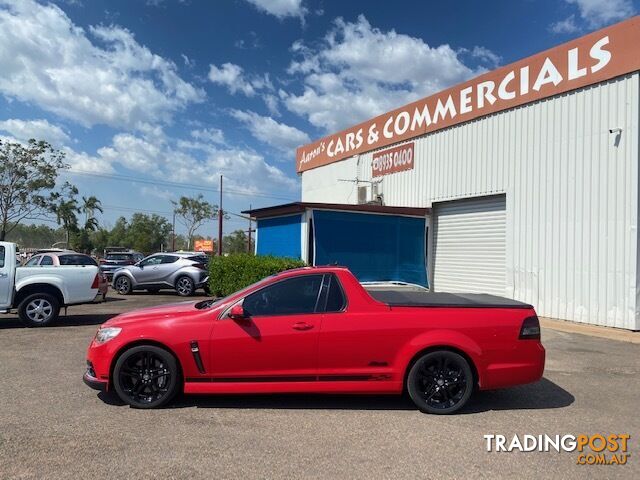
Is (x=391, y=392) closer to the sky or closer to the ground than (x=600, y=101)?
closer to the ground

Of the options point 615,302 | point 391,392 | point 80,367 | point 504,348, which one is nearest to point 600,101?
point 615,302

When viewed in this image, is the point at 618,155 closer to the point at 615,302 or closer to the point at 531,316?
the point at 615,302

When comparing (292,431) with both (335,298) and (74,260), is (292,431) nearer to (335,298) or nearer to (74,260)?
(335,298)

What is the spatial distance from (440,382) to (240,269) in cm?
1081

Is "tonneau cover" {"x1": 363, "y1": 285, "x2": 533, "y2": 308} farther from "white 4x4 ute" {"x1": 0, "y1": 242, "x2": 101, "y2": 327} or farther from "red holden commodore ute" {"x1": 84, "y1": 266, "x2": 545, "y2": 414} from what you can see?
"white 4x4 ute" {"x1": 0, "y1": 242, "x2": 101, "y2": 327}

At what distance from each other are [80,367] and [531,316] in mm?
5898

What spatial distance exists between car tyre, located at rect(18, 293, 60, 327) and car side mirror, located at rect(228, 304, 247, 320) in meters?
7.37

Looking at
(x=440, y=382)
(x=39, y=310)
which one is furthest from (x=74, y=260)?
(x=440, y=382)

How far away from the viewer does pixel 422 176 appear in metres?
18.1

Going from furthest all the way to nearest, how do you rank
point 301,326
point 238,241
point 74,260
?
1. point 238,241
2. point 74,260
3. point 301,326

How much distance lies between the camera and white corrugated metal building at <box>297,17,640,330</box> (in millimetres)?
11596

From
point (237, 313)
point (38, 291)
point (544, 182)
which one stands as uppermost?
point (544, 182)

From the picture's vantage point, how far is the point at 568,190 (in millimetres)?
12797

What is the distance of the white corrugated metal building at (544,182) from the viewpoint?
38.0 feet
